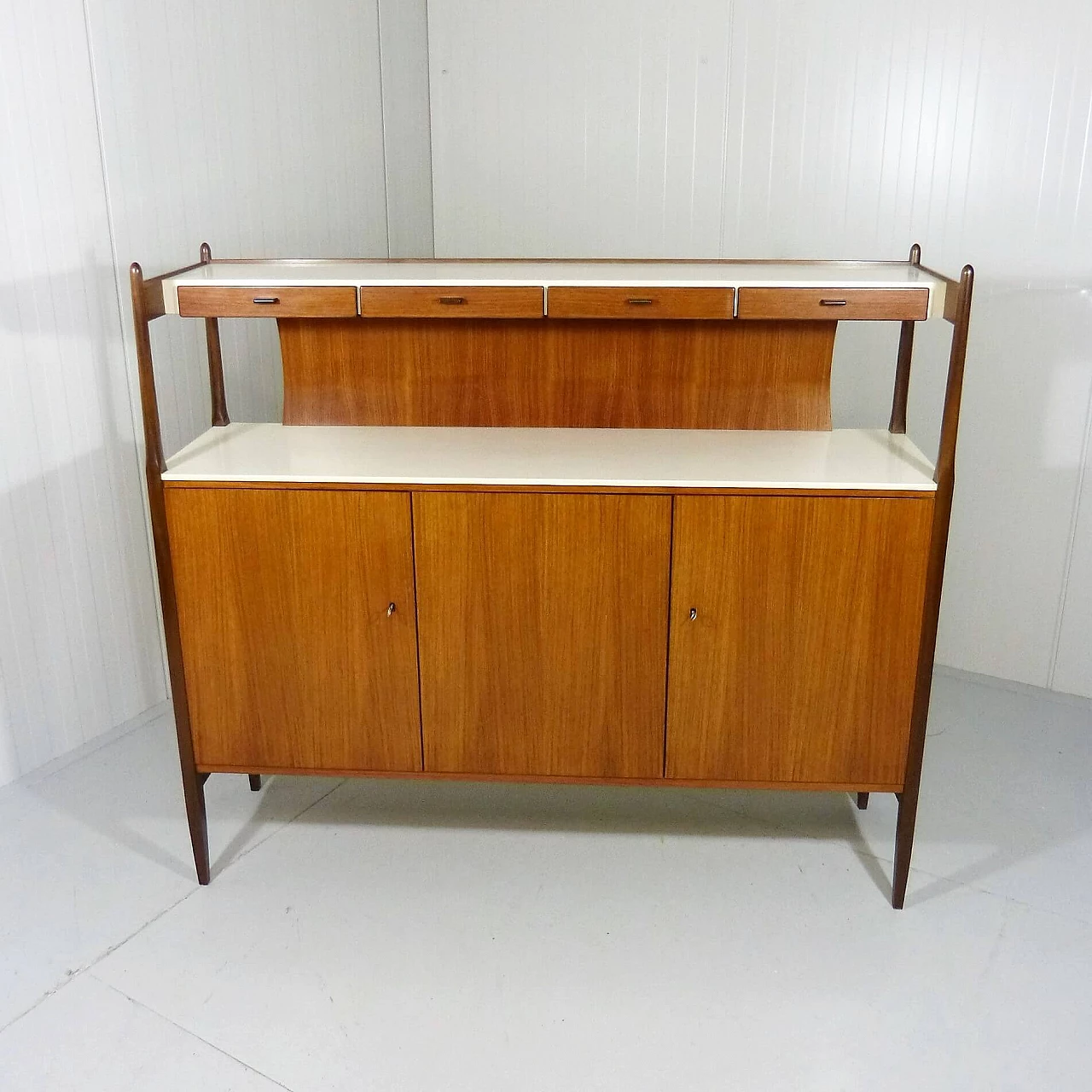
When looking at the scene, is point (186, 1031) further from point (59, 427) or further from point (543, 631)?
point (59, 427)

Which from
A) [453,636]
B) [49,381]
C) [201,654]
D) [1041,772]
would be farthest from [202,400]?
[1041,772]

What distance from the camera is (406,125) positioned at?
4.10 meters

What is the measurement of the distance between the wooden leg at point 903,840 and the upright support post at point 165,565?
1.60 metres

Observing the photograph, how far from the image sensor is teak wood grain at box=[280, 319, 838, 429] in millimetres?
2721

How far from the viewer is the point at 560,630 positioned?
2.43 meters

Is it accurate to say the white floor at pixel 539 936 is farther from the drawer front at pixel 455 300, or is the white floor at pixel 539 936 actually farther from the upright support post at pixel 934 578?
the drawer front at pixel 455 300

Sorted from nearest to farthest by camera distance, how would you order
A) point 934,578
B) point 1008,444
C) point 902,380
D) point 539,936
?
point 934,578 → point 539,936 → point 902,380 → point 1008,444

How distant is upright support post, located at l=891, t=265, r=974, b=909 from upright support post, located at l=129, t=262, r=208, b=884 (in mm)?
1615

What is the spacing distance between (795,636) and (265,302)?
137cm

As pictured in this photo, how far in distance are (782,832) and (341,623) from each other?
4.10ft

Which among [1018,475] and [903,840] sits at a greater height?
[1018,475]

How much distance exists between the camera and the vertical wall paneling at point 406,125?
13.0 feet

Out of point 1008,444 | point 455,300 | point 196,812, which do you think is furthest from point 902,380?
point 196,812

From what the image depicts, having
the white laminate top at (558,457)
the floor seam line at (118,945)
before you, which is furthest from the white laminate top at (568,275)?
the floor seam line at (118,945)
